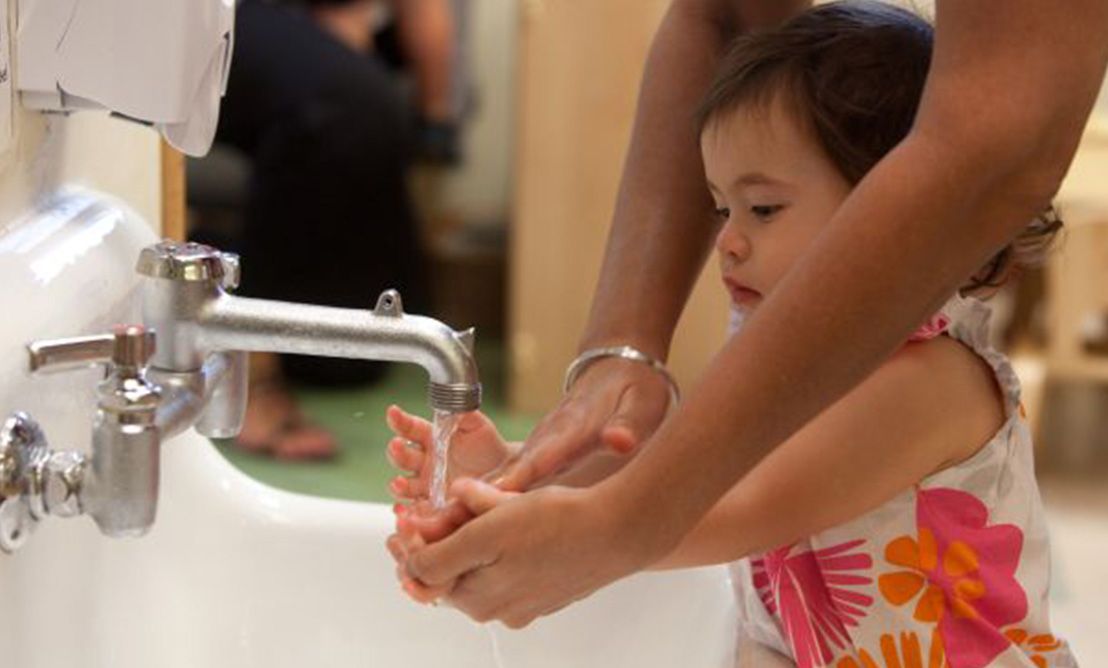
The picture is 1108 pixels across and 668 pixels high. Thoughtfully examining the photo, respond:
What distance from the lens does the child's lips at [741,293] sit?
799 millimetres

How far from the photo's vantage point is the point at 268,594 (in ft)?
2.94

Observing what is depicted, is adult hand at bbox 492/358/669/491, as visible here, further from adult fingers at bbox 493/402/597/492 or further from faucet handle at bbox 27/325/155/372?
faucet handle at bbox 27/325/155/372

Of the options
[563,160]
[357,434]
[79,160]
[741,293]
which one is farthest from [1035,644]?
[563,160]

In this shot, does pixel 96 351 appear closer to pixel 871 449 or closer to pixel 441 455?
pixel 441 455

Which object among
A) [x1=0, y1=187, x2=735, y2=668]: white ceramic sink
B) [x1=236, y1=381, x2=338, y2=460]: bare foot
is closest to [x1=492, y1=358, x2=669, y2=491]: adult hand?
[x1=0, y1=187, x2=735, y2=668]: white ceramic sink

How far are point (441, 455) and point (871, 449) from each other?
8.6 inches

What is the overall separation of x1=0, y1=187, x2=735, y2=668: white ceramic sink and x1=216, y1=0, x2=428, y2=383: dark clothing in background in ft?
4.74

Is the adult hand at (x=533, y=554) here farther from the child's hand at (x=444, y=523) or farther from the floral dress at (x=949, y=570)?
the floral dress at (x=949, y=570)

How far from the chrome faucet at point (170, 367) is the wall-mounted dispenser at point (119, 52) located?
0.08m

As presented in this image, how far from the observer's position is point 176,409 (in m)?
0.70

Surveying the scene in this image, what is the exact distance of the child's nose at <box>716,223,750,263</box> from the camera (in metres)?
0.78

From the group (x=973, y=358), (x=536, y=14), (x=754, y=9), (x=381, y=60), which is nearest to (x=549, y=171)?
(x=536, y=14)

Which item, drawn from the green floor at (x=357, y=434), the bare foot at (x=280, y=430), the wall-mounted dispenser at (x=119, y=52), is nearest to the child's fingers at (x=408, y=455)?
the wall-mounted dispenser at (x=119, y=52)

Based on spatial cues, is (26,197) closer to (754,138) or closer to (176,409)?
(176,409)
